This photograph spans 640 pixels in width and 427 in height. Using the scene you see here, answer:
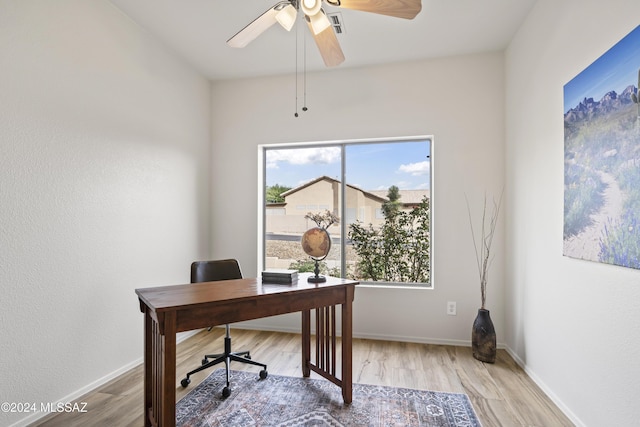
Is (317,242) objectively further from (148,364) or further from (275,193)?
(275,193)

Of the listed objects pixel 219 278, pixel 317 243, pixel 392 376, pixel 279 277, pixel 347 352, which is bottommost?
pixel 392 376

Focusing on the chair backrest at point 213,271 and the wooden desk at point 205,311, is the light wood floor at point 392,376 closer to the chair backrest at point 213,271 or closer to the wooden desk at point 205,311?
the wooden desk at point 205,311

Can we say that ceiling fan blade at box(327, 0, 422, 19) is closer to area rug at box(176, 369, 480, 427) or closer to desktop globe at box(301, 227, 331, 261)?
desktop globe at box(301, 227, 331, 261)

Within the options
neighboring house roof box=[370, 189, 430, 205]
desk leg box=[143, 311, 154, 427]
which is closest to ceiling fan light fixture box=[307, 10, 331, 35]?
desk leg box=[143, 311, 154, 427]

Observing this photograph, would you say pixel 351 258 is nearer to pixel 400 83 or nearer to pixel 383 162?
pixel 383 162

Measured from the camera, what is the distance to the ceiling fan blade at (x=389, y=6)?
177cm

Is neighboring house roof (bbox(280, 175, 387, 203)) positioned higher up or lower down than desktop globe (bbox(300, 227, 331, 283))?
higher up

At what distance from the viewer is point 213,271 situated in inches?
117

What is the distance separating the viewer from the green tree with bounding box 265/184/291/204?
13.4 feet

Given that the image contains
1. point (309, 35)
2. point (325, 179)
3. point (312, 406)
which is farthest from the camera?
point (325, 179)

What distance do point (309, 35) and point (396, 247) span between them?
2.27 meters

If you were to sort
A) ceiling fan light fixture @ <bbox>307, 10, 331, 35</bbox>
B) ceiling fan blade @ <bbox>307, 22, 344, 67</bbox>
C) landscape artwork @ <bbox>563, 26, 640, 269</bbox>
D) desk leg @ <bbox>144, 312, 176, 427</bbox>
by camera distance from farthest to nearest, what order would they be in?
ceiling fan blade @ <bbox>307, 22, 344, 67</bbox> → ceiling fan light fixture @ <bbox>307, 10, 331, 35</bbox> → desk leg @ <bbox>144, 312, 176, 427</bbox> → landscape artwork @ <bbox>563, 26, 640, 269</bbox>

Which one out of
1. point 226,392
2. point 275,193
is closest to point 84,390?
point 226,392

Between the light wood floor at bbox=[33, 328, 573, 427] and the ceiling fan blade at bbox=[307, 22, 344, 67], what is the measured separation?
2371 millimetres
